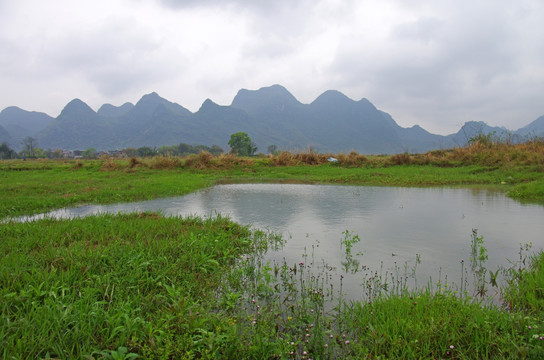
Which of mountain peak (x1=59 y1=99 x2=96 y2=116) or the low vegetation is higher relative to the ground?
mountain peak (x1=59 y1=99 x2=96 y2=116)

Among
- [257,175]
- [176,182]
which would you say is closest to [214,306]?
[176,182]

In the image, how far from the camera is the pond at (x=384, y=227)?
435cm

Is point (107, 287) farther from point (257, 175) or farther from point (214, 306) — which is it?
point (257, 175)

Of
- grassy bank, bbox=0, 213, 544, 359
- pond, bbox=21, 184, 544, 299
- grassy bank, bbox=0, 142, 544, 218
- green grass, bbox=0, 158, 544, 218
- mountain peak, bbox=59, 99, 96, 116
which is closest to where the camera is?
grassy bank, bbox=0, 213, 544, 359

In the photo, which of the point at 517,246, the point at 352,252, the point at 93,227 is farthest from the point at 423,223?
the point at 93,227

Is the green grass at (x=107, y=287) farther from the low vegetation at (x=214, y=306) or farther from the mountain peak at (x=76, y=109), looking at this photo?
the mountain peak at (x=76, y=109)

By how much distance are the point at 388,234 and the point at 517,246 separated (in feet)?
6.68

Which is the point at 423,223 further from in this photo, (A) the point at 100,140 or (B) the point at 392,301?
(A) the point at 100,140

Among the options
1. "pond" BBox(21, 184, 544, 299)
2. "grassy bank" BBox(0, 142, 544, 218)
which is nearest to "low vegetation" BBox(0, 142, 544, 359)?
"pond" BBox(21, 184, 544, 299)

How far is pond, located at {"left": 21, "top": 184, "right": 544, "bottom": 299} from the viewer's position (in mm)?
4348

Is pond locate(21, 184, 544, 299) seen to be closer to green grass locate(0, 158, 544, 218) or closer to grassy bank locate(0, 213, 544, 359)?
grassy bank locate(0, 213, 544, 359)

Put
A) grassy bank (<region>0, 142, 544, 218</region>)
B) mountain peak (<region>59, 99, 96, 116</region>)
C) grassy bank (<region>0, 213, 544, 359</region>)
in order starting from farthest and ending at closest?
mountain peak (<region>59, 99, 96, 116</region>) < grassy bank (<region>0, 142, 544, 218</region>) < grassy bank (<region>0, 213, 544, 359</region>)

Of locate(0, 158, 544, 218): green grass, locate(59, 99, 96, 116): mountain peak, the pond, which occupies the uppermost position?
locate(59, 99, 96, 116): mountain peak

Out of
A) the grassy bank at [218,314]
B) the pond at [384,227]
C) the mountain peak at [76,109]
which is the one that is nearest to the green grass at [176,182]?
the pond at [384,227]
